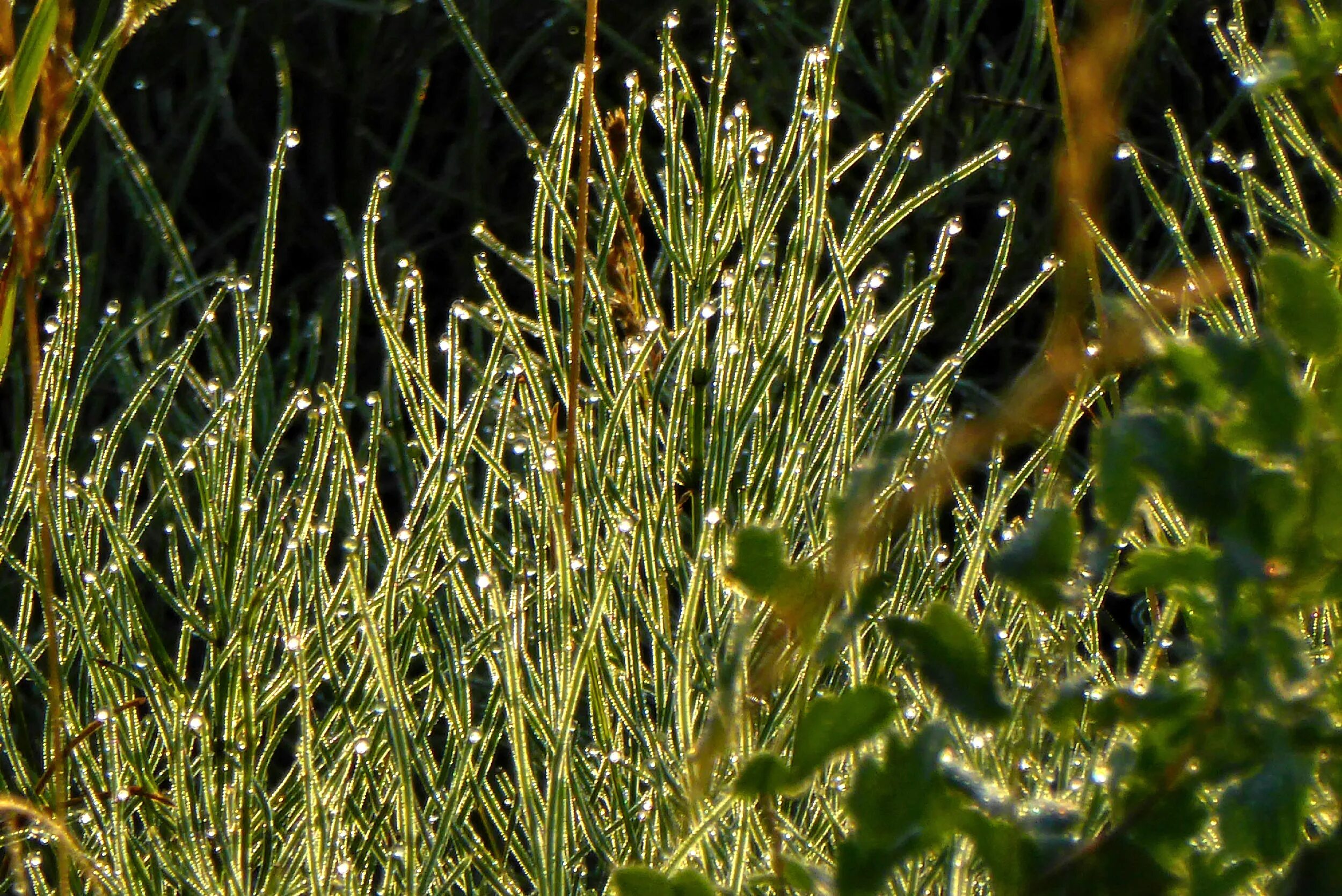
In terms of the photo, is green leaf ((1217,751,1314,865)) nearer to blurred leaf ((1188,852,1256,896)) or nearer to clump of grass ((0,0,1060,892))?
blurred leaf ((1188,852,1256,896))

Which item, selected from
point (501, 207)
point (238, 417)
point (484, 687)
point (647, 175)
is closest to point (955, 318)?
point (647, 175)

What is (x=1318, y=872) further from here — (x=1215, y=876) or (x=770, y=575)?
(x=770, y=575)

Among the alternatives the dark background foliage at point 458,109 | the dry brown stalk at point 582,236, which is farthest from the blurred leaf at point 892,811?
the dark background foliage at point 458,109

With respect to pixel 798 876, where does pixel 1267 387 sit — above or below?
above

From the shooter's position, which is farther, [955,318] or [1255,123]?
[1255,123]

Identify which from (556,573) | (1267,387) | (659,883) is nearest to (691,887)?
(659,883)

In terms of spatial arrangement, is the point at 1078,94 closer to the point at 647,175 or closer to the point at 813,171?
the point at 813,171

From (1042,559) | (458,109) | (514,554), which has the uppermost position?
(1042,559)
